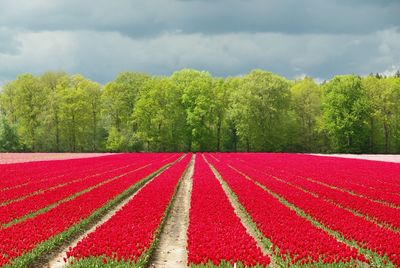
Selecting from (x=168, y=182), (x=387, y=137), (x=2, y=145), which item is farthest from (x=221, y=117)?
(x=168, y=182)

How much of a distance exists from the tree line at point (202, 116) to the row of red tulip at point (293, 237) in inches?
2794

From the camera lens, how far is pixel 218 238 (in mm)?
12172

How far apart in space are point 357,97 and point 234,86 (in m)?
29.7

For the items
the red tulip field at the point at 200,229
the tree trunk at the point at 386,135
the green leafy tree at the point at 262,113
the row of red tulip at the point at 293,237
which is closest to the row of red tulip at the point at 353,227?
the red tulip field at the point at 200,229

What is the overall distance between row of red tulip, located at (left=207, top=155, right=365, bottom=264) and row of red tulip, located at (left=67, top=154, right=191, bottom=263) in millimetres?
3701

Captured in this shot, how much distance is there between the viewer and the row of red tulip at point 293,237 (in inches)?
410

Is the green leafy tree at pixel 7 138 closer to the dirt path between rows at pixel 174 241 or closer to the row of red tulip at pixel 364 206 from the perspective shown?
the dirt path between rows at pixel 174 241

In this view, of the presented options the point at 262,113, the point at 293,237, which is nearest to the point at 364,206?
the point at 293,237

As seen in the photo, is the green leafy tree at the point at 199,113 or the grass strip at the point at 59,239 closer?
the grass strip at the point at 59,239

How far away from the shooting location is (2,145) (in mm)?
88750

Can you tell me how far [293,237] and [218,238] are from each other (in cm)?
229

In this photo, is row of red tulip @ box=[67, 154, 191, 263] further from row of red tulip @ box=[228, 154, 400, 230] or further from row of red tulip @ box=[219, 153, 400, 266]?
row of red tulip @ box=[228, 154, 400, 230]

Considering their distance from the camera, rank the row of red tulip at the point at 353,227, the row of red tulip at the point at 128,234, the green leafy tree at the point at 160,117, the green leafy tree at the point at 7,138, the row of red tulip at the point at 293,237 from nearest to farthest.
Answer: the row of red tulip at the point at 293,237
the row of red tulip at the point at 128,234
the row of red tulip at the point at 353,227
the green leafy tree at the point at 7,138
the green leafy tree at the point at 160,117

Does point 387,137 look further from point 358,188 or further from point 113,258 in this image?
point 113,258
